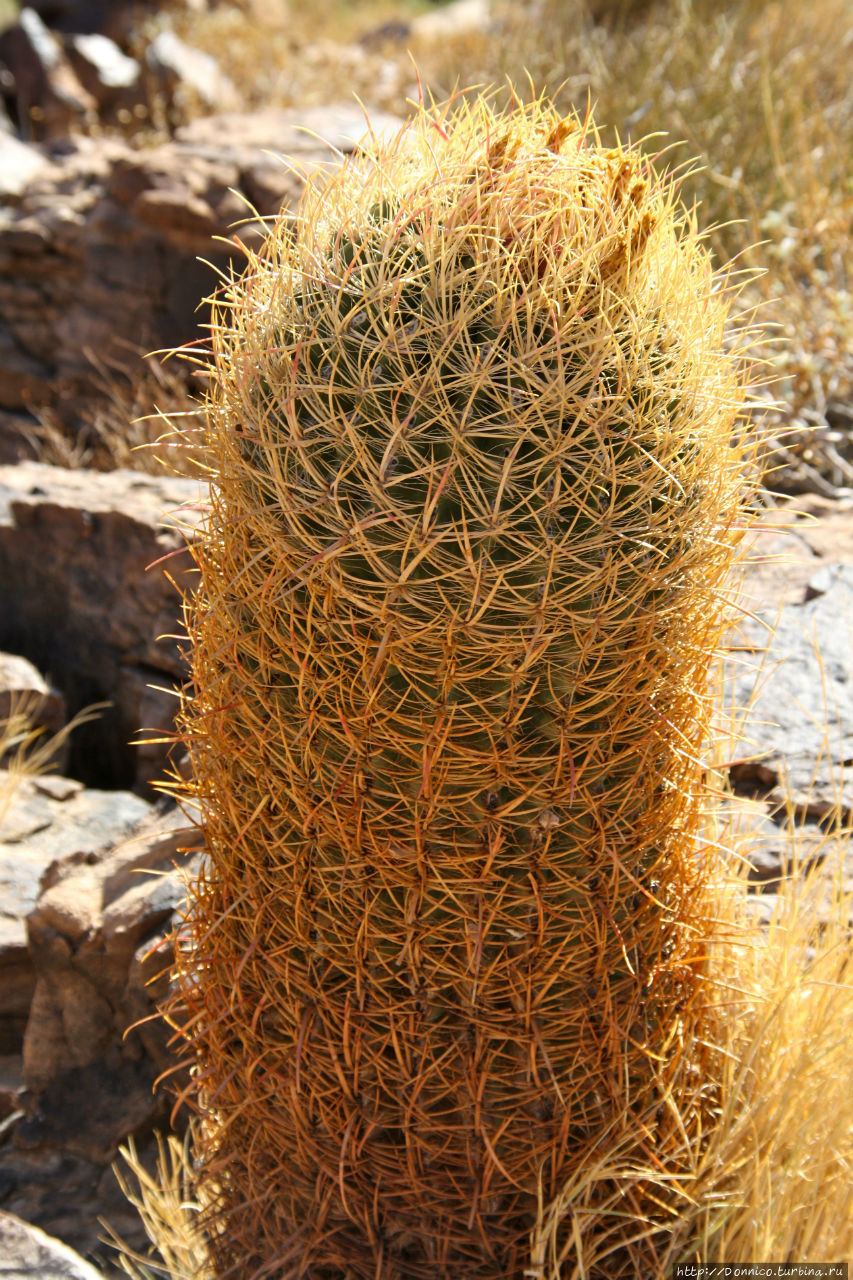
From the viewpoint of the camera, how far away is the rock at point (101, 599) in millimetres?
3008

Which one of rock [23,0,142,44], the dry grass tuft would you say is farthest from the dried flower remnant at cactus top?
rock [23,0,142,44]

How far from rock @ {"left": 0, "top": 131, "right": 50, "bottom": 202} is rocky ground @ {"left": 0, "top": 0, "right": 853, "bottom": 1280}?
26cm

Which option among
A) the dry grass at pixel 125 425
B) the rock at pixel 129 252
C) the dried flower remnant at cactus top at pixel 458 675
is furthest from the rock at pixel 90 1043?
the rock at pixel 129 252

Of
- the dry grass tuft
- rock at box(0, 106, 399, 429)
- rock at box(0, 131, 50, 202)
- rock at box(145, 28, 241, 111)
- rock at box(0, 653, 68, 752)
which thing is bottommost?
the dry grass tuft

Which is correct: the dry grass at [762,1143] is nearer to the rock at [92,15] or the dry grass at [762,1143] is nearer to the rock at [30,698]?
the rock at [30,698]

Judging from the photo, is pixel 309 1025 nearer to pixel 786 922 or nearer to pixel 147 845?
pixel 786 922

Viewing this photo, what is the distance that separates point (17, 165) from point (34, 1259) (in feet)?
20.5

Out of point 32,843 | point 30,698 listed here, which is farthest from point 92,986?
point 30,698

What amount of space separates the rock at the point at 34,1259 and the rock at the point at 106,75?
7569 millimetres

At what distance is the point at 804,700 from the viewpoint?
2.47 meters

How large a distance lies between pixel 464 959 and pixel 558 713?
0.36 metres

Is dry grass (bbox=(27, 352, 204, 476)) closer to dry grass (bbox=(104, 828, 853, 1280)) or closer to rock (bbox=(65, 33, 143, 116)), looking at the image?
dry grass (bbox=(104, 828, 853, 1280))

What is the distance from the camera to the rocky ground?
7.00 feet

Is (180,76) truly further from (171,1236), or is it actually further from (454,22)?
(171,1236)
